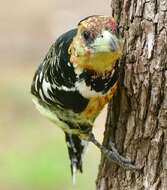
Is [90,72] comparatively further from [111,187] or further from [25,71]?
[25,71]

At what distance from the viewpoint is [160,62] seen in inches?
87.2

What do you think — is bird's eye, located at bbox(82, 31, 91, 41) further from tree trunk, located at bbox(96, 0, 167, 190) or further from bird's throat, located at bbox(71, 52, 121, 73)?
tree trunk, located at bbox(96, 0, 167, 190)

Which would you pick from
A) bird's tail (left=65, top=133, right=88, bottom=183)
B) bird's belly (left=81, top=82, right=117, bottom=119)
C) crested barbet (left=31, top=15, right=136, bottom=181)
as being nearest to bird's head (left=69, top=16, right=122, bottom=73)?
crested barbet (left=31, top=15, right=136, bottom=181)

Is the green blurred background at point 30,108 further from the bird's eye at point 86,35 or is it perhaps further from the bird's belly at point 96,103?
the bird's eye at point 86,35

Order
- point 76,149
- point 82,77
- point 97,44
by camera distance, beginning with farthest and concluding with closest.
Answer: point 76,149
point 82,77
point 97,44

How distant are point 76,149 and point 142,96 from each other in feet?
1.39

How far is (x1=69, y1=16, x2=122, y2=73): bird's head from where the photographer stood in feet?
6.74

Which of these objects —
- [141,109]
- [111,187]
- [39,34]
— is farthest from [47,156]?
[141,109]

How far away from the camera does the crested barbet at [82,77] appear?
81.7 inches

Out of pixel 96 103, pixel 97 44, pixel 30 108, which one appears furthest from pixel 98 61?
pixel 30 108

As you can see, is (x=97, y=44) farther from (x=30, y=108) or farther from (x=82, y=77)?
(x=30, y=108)

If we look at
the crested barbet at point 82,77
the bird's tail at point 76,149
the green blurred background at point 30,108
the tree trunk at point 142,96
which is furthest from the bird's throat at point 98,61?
the green blurred background at point 30,108

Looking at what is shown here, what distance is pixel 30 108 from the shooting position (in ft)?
15.0

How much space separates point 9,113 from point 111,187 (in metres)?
2.12
